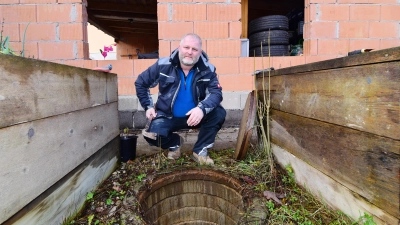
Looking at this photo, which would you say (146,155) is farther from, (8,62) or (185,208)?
(8,62)

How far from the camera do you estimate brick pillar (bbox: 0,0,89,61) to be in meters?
2.99

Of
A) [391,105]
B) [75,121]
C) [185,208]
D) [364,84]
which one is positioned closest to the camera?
[391,105]

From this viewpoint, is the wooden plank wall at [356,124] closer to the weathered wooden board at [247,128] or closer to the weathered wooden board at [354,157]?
the weathered wooden board at [354,157]

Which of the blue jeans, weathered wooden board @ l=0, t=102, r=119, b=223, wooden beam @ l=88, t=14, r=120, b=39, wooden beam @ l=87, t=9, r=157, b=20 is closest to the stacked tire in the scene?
the blue jeans

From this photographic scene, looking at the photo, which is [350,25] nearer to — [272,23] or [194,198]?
[272,23]

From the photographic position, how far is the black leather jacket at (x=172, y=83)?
7.61ft

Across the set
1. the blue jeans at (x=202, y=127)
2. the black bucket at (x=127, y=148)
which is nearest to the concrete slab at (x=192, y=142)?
the black bucket at (x=127, y=148)

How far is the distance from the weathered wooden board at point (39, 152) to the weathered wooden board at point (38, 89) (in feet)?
0.15

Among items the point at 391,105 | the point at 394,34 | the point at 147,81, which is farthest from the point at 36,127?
the point at 394,34

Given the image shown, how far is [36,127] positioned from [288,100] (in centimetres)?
157

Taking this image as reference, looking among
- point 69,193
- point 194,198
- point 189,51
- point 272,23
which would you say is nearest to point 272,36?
point 272,23

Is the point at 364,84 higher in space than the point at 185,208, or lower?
higher

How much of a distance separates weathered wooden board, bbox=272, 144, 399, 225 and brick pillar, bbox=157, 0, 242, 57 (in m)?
1.75

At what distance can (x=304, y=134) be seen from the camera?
1.60 meters
